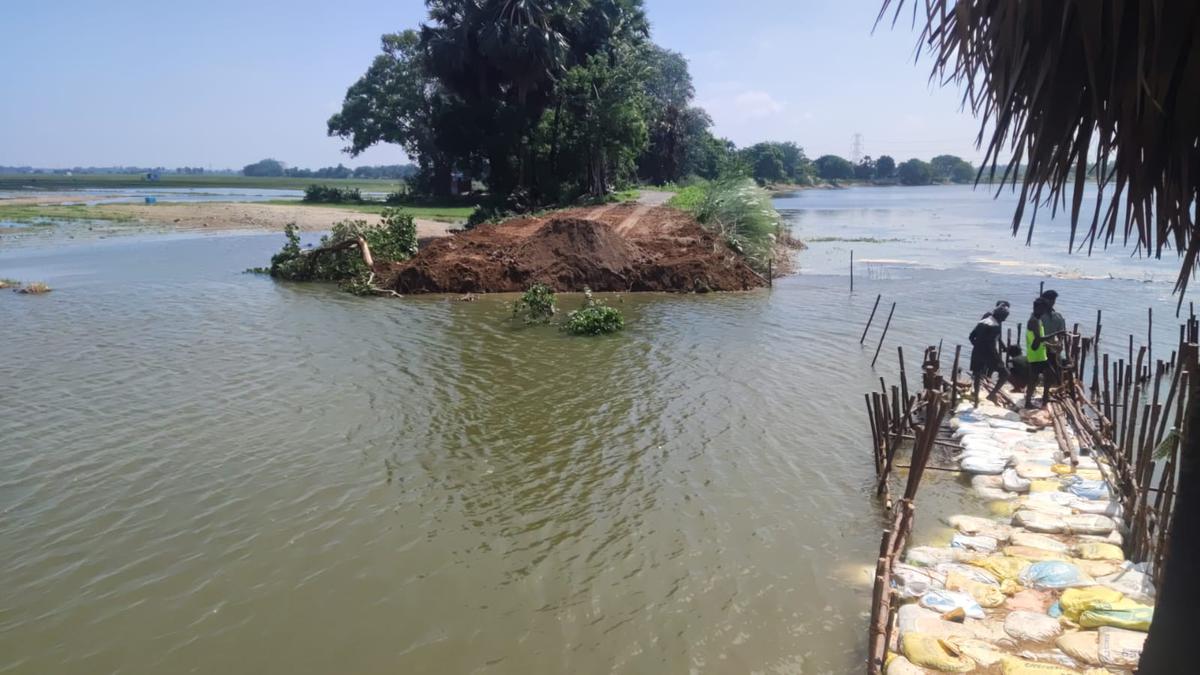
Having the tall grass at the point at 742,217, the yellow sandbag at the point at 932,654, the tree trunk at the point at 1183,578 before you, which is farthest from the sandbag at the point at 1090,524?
the tall grass at the point at 742,217

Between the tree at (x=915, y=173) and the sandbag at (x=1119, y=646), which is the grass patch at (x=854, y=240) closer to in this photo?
the sandbag at (x=1119, y=646)

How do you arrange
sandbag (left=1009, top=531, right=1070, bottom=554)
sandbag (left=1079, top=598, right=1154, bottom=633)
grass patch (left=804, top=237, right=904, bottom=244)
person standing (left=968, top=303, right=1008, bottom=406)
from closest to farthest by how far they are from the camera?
sandbag (left=1079, top=598, right=1154, bottom=633)
sandbag (left=1009, top=531, right=1070, bottom=554)
person standing (left=968, top=303, right=1008, bottom=406)
grass patch (left=804, top=237, right=904, bottom=244)

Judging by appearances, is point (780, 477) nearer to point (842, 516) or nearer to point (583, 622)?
point (842, 516)

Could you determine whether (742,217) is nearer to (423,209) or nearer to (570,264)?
(570,264)

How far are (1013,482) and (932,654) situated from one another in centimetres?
393

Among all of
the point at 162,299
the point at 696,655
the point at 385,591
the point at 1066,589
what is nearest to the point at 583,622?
the point at 696,655

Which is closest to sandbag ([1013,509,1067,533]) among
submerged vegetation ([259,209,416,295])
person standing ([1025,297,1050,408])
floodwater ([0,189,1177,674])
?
floodwater ([0,189,1177,674])

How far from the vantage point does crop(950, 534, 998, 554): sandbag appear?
7.47 metres

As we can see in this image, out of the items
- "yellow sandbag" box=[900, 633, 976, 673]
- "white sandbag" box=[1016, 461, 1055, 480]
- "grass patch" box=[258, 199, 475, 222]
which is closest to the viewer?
"yellow sandbag" box=[900, 633, 976, 673]

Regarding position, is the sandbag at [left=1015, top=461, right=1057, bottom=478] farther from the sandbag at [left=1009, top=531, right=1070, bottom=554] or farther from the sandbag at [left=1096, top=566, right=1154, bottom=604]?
the sandbag at [left=1096, top=566, right=1154, bottom=604]

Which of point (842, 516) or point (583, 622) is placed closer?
point (583, 622)

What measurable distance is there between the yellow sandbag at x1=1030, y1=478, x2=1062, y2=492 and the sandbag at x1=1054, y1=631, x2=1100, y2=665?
2.99 m

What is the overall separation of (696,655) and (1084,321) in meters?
16.9

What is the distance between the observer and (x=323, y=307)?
20.5 metres
